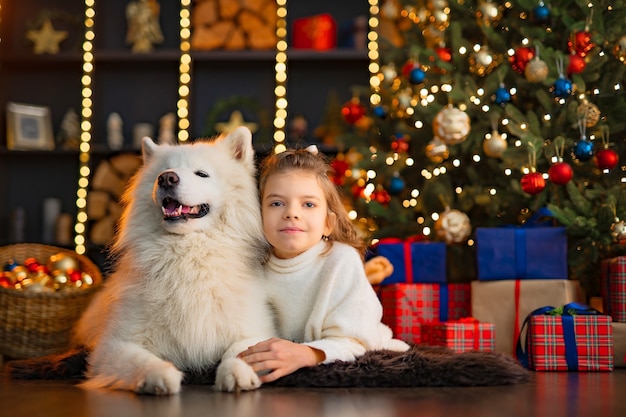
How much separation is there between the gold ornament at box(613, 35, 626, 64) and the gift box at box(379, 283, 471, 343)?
4.08 feet

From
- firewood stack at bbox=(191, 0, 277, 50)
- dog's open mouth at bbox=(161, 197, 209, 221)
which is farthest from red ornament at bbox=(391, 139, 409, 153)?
dog's open mouth at bbox=(161, 197, 209, 221)

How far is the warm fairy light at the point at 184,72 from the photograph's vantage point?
209 inches

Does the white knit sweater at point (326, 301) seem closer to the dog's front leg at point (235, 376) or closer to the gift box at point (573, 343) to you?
the dog's front leg at point (235, 376)

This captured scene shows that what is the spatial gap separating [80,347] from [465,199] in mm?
1921

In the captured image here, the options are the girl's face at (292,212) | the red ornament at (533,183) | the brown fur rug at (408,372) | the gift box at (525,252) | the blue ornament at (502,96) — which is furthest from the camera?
the blue ornament at (502,96)

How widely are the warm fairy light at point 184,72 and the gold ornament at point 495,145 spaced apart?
2436 millimetres

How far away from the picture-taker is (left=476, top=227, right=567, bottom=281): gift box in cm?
316

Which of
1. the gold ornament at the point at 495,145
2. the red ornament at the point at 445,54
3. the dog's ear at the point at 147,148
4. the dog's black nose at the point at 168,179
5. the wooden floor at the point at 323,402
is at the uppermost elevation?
the red ornament at the point at 445,54

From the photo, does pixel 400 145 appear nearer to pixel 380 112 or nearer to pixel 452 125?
pixel 380 112

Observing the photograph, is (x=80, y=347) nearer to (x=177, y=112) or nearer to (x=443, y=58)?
(x=443, y=58)

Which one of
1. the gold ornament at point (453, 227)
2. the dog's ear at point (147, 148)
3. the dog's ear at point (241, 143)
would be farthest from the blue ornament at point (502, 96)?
the dog's ear at point (147, 148)

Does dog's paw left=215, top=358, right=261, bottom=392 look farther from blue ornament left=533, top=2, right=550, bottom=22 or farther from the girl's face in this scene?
blue ornament left=533, top=2, right=550, bottom=22

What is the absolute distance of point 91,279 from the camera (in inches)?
150

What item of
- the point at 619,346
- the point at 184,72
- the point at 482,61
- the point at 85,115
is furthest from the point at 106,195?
the point at 619,346
